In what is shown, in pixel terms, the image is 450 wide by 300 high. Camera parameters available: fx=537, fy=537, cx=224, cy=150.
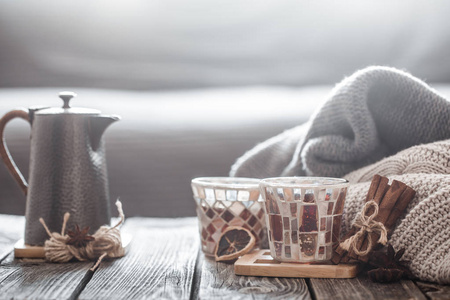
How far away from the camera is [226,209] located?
81 cm

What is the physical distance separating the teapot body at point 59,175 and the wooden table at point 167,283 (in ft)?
0.24

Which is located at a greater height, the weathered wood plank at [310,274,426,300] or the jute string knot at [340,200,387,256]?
the jute string knot at [340,200,387,256]

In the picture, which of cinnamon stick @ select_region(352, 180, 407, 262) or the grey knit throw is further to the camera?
the grey knit throw

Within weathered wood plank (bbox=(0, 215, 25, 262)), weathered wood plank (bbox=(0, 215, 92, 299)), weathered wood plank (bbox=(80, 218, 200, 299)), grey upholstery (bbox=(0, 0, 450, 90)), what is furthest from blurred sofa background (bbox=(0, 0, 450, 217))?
weathered wood plank (bbox=(0, 215, 92, 299))

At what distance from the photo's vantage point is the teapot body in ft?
2.73

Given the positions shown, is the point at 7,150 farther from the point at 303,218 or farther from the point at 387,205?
the point at 387,205

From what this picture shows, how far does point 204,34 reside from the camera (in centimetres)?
163

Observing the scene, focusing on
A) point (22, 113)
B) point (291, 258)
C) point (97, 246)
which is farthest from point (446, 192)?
point (22, 113)

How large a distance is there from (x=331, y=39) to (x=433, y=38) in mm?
303

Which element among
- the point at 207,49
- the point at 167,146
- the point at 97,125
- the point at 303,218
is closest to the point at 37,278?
the point at 97,125

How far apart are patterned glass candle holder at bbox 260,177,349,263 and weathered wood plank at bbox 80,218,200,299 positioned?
0.14 meters

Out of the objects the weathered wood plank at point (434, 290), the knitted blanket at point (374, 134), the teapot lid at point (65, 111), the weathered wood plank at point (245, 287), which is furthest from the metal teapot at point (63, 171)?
the weathered wood plank at point (434, 290)

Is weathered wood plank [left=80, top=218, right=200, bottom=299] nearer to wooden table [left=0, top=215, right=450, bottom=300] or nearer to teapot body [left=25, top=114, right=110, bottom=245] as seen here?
wooden table [left=0, top=215, right=450, bottom=300]

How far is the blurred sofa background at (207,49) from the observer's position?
5.18 feet
